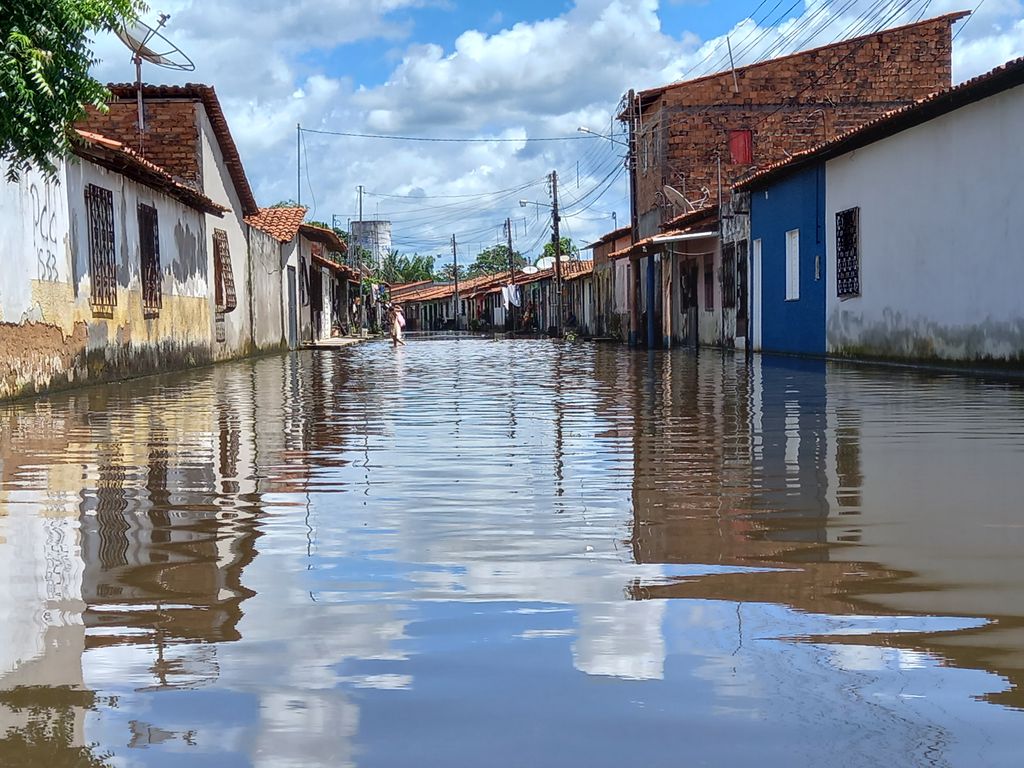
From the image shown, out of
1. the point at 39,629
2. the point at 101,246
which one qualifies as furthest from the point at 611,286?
the point at 39,629

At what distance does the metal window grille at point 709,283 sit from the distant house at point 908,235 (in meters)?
4.68

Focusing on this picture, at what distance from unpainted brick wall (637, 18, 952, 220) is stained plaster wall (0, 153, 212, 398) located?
51.6 ft

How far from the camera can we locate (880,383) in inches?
591

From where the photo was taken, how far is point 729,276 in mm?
29750

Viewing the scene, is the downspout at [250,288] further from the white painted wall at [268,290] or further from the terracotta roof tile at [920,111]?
the terracotta roof tile at [920,111]

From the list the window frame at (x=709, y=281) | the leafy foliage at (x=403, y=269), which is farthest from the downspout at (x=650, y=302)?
the leafy foliage at (x=403, y=269)

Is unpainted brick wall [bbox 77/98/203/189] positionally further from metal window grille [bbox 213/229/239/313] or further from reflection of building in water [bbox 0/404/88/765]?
reflection of building in water [bbox 0/404/88/765]

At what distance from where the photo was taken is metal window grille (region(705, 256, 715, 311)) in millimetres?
31844

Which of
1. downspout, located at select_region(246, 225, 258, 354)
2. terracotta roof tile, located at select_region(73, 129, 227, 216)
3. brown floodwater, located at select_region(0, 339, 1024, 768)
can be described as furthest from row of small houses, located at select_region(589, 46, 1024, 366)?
terracotta roof tile, located at select_region(73, 129, 227, 216)

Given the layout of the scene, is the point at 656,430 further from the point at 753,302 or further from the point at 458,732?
the point at 753,302

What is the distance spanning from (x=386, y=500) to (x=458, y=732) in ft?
11.1

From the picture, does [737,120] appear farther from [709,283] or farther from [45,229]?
[45,229]

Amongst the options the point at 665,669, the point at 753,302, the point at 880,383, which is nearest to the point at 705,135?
the point at 753,302

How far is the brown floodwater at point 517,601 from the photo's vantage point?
2.72m
